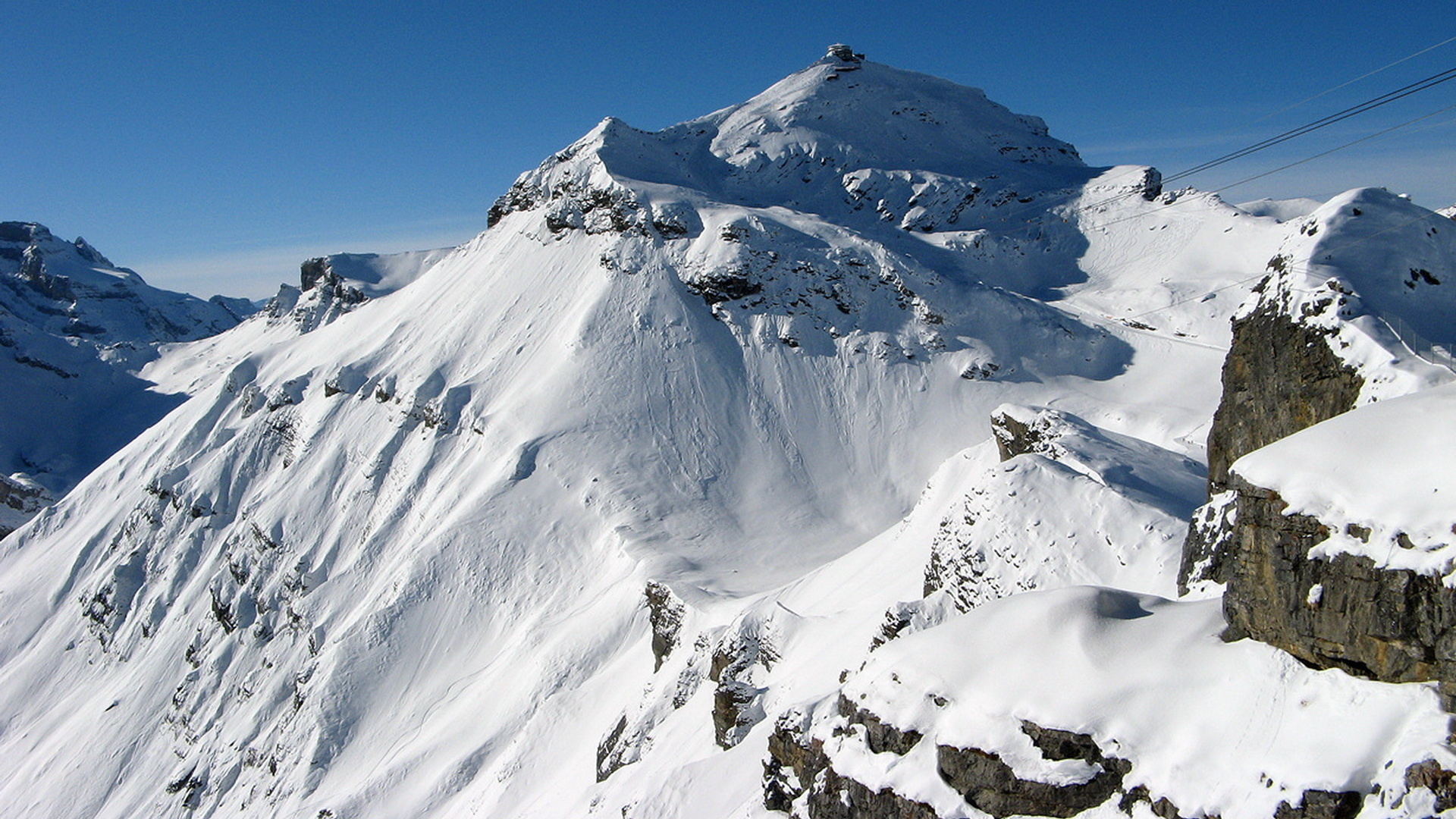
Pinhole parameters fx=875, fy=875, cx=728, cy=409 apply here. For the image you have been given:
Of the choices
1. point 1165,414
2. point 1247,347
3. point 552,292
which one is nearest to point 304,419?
point 552,292

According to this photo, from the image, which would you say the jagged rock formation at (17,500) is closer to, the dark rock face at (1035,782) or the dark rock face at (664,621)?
the dark rock face at (664,621)

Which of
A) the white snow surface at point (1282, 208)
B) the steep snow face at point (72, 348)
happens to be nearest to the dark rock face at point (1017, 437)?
the white snow surface at point (1282, 208)

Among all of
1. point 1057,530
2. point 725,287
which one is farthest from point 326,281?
point 1057,530

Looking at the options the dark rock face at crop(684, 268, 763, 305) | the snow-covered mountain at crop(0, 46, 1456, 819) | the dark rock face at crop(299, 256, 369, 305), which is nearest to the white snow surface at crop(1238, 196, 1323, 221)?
the snow-covered mountain at crop(0, 46, 1456, 819)

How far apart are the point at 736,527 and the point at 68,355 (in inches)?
4952

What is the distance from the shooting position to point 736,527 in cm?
4762

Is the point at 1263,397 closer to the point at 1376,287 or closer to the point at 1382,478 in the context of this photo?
the point at 1376,287

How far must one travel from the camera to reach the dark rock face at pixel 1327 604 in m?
8.66

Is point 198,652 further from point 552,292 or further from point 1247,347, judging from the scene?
point 1247,347

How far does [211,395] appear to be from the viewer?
70.2 m

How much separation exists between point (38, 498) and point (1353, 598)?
116 metres

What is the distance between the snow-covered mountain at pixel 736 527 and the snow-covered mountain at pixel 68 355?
44.3 m

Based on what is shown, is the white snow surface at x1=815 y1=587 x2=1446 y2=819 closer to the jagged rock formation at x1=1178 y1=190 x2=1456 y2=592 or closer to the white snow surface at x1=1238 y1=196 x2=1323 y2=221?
the jagged rock formation at x1=1178 y1=190 x2=1456 y2=592

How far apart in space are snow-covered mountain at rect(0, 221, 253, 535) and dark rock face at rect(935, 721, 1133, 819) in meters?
104
